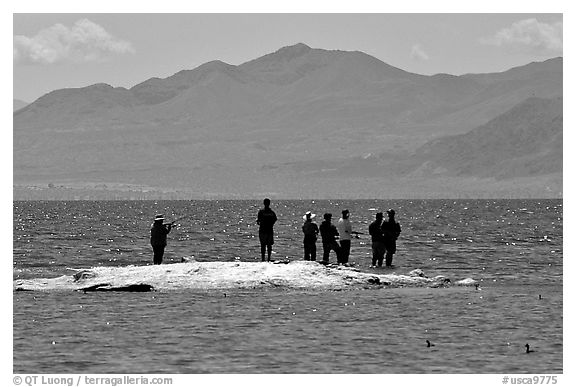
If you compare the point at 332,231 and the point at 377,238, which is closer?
the point at 332,231

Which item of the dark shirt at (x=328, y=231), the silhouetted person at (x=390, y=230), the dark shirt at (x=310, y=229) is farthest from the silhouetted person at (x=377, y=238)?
the dark shirt at (x=310, y=229)

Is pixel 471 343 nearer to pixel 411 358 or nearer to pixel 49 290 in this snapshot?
pixel 411 358

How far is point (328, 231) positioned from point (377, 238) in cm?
189

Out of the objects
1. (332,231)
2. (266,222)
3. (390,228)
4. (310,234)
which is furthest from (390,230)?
(266,222)

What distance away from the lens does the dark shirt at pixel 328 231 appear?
39.2 m

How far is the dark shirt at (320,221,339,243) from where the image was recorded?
39.2 m

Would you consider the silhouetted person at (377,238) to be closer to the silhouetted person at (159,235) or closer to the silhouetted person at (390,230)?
the silhouetted person at (390,230)

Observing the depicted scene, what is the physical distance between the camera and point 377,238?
40188 millimetres

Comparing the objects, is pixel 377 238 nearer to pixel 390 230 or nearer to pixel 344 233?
pixel 390 230

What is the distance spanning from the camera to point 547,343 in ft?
88.6

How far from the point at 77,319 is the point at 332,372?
9.63m

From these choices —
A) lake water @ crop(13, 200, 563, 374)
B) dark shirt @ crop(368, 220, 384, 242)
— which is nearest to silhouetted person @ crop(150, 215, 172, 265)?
lake water @ crop(13, 200, 563, 374)

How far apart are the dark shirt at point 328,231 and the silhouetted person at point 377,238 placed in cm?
114
